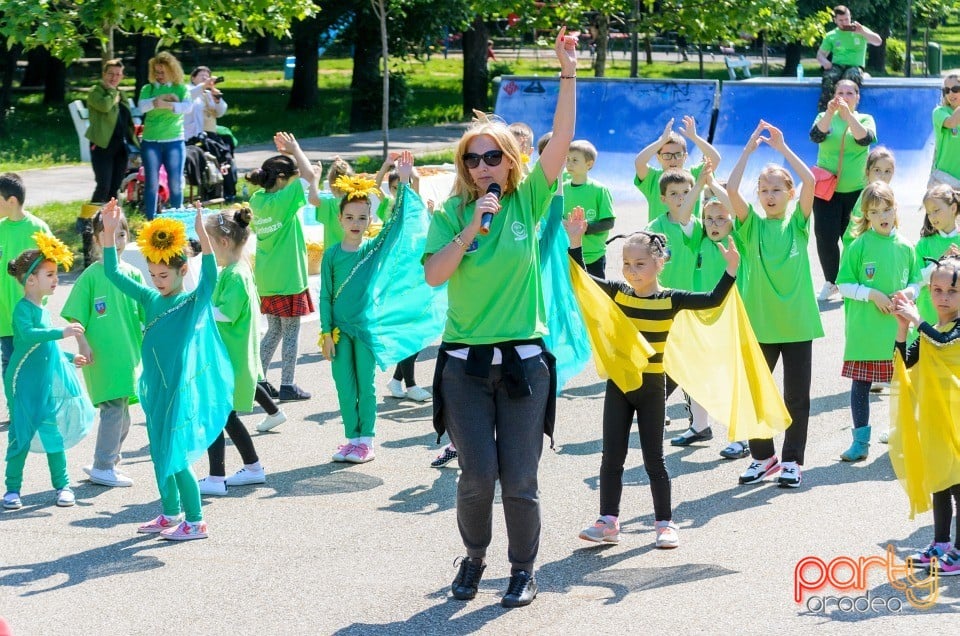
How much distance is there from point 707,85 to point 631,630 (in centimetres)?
1380

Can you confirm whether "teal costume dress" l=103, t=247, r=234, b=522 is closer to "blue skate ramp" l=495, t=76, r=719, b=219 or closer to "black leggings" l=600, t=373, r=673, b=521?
"black leggings" l=600, t=373, r=673, b=521

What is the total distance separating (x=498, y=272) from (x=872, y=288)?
126 inches

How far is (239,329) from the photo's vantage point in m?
7.82

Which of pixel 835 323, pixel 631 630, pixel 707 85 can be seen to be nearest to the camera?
pixel 631 630

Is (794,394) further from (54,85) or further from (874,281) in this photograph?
(54,85)

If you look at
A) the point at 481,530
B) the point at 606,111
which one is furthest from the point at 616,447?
the point at 606,111

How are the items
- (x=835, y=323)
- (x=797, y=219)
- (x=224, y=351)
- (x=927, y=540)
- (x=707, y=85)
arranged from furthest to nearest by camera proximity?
1. (x=707, y=85)
2. (x=835, y=323)
3. (x=797, y=219)
4. (x=224, y=351)
5. (x=927, y=540)

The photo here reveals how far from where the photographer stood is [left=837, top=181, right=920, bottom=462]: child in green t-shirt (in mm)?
8016

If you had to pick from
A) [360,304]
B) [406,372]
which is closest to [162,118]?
[406,372]

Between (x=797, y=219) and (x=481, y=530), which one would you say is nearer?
(x=481, y=530)

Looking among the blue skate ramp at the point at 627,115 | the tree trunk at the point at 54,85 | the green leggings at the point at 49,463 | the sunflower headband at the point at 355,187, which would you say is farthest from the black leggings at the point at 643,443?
the tree trunk at the point at 54,85

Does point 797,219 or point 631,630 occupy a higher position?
point 797,219

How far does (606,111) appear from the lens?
18.7 m

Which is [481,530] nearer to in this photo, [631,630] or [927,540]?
[631,630]
